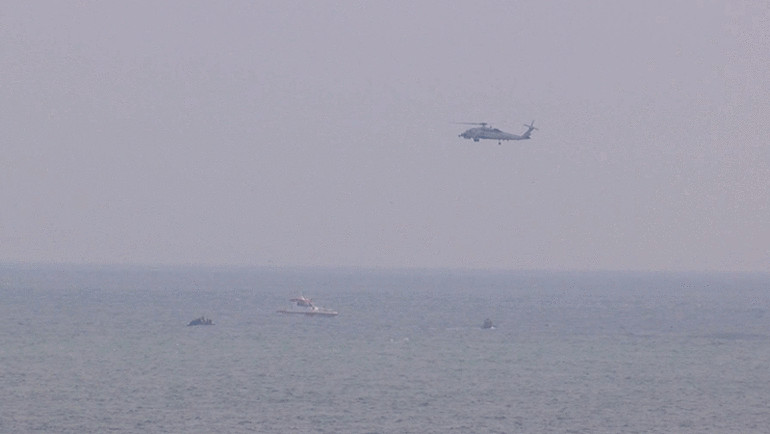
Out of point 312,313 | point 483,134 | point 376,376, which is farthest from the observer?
point 312,313

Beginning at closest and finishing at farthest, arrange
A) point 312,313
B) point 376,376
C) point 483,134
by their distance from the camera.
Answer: point 376,376, point 483,134, point 312,313

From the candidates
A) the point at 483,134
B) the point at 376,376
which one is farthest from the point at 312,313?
the point at 376,376

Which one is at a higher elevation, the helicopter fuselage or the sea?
the helicopter fuselage

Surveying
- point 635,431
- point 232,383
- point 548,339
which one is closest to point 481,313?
point 548,339

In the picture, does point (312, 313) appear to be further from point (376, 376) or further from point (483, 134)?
point (376, 376)

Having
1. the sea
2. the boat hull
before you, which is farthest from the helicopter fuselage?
the boat hull

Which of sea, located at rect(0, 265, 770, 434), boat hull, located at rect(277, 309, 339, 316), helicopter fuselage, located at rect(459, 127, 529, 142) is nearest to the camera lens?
sea, located at rect(0, 265, 770, 434)

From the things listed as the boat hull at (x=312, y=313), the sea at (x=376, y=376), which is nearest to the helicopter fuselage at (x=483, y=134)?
the sea at (x=376, y=376)

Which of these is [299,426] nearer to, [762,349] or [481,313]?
[762,349]

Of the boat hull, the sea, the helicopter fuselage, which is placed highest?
the helicopter fuselage

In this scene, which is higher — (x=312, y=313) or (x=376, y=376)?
(x=312, y=313)

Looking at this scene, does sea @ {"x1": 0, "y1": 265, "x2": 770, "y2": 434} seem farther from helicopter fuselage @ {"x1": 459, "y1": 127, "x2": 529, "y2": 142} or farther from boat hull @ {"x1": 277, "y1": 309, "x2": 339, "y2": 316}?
helicopter fuselage @ {"x1": 459, "y1": 127, "x2": 529, "y2": 142}
